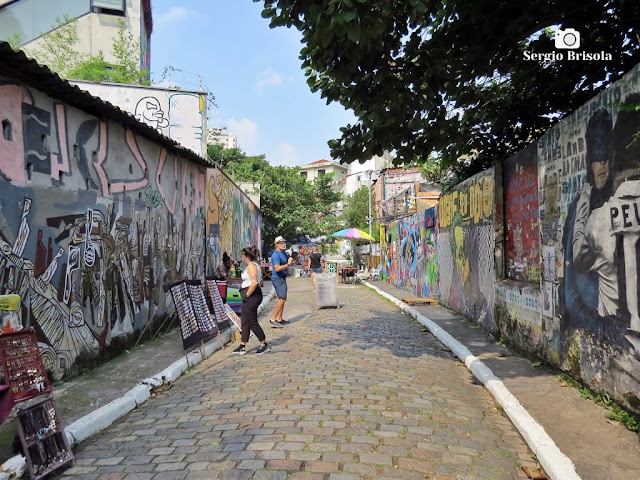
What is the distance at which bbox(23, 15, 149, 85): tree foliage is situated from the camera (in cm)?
2669

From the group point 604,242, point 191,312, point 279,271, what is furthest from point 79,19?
point 604,242

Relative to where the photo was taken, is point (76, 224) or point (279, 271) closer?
point (76, 224)

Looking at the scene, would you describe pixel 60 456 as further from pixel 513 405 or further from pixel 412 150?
pixel 412 150

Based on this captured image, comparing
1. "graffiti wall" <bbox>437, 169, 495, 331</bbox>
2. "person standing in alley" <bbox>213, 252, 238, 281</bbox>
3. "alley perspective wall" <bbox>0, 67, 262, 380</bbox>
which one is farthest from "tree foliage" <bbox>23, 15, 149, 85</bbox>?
"graffiti wall" <bbox>437, 169, 495, 331</bbox>

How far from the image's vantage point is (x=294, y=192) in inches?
1222

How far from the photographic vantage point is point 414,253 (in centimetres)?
1659

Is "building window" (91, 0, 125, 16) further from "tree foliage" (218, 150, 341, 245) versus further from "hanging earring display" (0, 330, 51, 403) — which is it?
"hanging earring display" (0, 330, 51, 403)

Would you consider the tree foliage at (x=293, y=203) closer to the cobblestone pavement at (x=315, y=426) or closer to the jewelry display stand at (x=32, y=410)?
the cobblestone pavement at (x=315, y=426)

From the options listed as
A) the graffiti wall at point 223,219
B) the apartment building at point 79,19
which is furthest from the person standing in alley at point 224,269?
the apartment building at point 79,19

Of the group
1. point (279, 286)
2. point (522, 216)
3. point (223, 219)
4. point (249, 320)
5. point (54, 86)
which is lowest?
point (249, 320)

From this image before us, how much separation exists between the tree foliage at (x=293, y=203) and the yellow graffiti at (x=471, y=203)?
18.3m

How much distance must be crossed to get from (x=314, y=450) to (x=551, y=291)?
3.93 m

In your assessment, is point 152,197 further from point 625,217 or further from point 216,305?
point 625,217

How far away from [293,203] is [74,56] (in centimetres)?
1588
